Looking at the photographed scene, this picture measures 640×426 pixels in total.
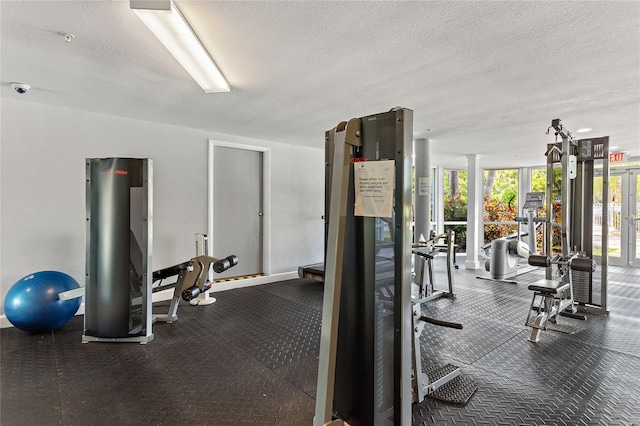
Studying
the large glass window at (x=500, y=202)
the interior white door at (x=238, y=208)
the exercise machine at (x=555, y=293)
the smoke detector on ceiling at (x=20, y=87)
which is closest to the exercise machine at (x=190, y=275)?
the interior white door at (x=238, y=208)

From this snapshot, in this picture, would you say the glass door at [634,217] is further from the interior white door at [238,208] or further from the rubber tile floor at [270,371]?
the interior white door at [238,208]

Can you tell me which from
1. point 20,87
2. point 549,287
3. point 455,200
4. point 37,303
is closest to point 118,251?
point 37,303

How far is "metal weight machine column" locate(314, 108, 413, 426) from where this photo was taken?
1.39 metres

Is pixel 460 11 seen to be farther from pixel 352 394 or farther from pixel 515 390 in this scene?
pixel 515 390

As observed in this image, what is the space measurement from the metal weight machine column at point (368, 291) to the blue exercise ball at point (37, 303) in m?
3.12

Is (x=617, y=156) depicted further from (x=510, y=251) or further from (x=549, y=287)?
(x=549, y=287)

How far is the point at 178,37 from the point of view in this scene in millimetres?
2049

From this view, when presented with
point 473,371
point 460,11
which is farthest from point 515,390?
point 460,11

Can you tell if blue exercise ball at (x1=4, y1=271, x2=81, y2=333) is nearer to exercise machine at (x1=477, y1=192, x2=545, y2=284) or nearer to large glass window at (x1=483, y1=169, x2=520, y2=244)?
exercise machine at (x1=477, y1=192, x2=545, y2=284)

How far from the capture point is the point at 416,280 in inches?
203

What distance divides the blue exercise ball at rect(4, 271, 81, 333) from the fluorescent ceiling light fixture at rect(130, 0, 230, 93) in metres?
2.48

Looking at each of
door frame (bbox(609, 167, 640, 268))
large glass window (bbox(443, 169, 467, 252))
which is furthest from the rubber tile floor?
large glass window (bbox(443, 169, 467, 252))

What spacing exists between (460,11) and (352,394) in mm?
2087

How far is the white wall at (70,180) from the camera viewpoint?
356 centimetres
